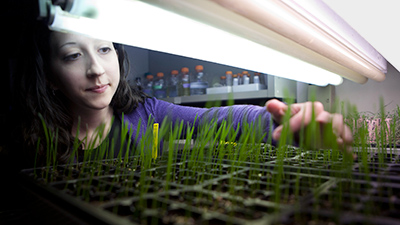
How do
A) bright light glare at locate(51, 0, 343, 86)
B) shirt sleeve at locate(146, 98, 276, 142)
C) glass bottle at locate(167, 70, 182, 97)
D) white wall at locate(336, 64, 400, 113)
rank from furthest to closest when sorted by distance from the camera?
glass bottle at locate(167, 70, 182, 97) → white wall at locate(336, 64, 400, 113) → shirt sleeve at locate(146, 98, 276, 142) → bright light glare at locate(51, 0, 343, 86)

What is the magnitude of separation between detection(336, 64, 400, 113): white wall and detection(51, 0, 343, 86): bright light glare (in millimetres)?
1171

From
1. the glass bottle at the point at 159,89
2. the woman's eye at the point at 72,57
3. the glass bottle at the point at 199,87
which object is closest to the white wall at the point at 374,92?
the glass bottle at the point at 199,87

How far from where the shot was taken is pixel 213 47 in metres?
0.59

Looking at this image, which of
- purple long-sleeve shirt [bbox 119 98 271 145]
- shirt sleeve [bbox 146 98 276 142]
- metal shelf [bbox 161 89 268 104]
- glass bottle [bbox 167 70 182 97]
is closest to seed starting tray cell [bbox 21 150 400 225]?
shirt sleeve [bbox 146 98 276 142]

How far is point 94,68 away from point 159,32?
0.57 meters

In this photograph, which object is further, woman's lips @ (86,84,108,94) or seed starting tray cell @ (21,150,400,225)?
woman's lips @ (86,84,108,94)

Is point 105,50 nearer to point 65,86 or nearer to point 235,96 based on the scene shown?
point 65,86

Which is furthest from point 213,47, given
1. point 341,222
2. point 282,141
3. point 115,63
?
point 115,63

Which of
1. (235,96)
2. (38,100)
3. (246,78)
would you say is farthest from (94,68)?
(246,78)

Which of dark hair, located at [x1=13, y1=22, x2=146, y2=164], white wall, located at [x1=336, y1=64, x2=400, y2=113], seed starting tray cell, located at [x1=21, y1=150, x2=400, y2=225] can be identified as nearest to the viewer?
seed starting tray cell, located at [x1=21, y1=150, x2=400, y2=225]

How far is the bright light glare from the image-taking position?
42 centimetres

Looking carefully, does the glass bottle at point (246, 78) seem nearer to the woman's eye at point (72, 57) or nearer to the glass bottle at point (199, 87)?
the glass bottle at point (199, 87)

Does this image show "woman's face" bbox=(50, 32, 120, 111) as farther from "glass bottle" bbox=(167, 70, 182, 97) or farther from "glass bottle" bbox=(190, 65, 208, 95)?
"glass bottle" bbox=(167, 70, 182, 97)

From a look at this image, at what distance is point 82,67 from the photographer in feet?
3.23
